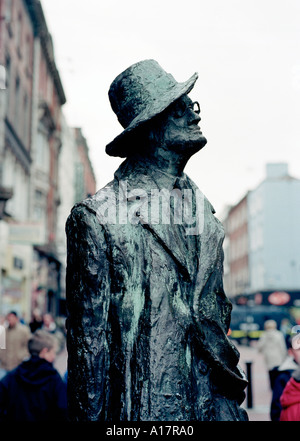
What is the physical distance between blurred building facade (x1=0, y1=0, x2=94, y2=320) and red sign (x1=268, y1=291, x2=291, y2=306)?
1964cm

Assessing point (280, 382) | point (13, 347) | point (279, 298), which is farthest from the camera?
point (279, 298)

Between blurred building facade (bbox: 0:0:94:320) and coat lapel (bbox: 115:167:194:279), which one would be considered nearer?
coat lapel (bbox: 115:167:194:279)

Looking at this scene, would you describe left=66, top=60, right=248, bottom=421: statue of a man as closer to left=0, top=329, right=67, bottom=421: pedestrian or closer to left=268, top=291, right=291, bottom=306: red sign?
left=0, top=329, right=67, bottom=421: pedestrian

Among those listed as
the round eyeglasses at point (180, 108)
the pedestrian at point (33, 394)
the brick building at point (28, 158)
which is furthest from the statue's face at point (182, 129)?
the brick building at point (28, 158)

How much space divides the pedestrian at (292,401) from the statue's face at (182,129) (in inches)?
111

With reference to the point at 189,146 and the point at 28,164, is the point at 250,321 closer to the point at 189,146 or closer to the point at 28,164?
the point at 28,164

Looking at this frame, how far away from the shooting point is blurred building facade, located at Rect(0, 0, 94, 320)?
23141 mm

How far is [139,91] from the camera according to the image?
293 centimetres

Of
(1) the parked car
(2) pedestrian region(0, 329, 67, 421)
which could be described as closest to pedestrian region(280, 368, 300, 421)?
(2) pedestrian region(0, 329, 67, 421)

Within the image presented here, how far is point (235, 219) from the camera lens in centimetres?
7850

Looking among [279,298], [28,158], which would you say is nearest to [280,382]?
[28,158]

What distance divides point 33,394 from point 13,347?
7.60m

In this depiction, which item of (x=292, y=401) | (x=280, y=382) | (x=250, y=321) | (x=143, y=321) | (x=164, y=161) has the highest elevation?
(x=250, y=321)

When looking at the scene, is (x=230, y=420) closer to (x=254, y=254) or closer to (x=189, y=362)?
(x=189, y=362)
